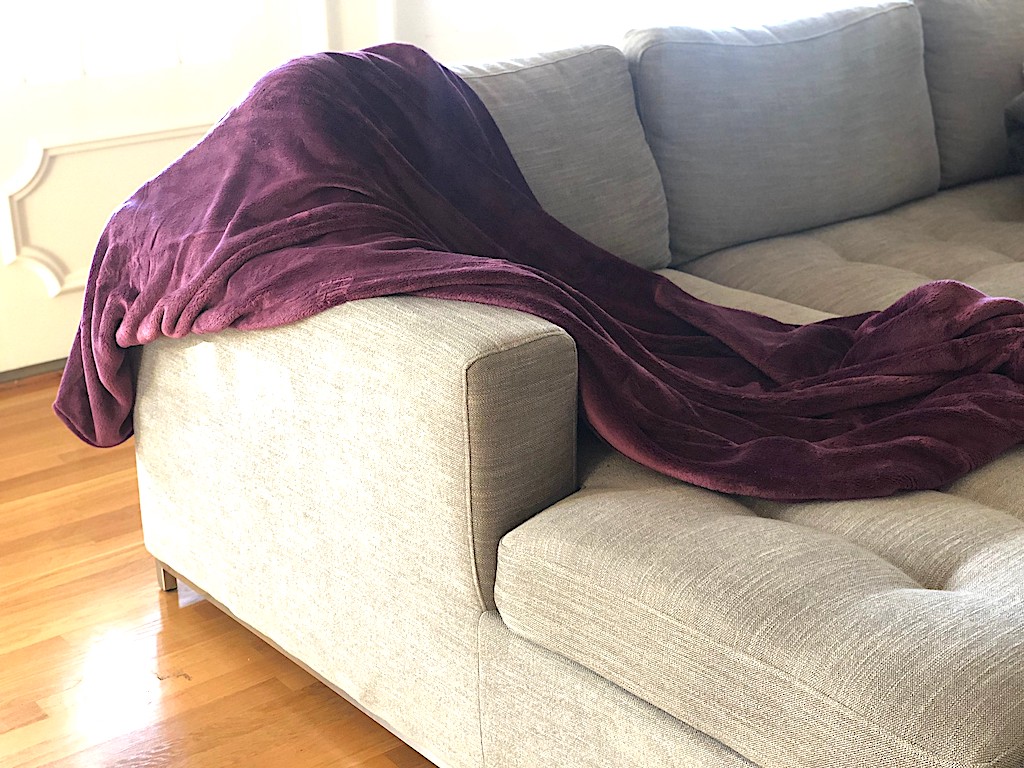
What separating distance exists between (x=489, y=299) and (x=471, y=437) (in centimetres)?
21

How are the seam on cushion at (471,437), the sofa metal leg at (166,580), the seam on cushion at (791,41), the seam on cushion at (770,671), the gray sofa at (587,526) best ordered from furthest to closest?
the seam on cushion at (791,41), the sofa metal leg at (166,580), the seam on cushion at (471,437), the gray sofa at (587,526), the seam on cushion at (770,671)

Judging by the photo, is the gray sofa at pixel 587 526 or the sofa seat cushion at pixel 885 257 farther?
the sofa seat cushion at pixel 885 257

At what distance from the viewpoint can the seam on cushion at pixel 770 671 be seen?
100cm

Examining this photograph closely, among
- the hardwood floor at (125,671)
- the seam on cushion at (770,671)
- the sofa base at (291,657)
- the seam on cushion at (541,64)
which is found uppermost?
the seam on cushion at (541,64)

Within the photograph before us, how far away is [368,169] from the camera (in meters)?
1.73

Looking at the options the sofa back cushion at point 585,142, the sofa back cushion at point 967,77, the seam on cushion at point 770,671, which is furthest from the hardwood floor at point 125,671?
the sofa back cushion at point 967,77

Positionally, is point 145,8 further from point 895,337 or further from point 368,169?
point 895,337

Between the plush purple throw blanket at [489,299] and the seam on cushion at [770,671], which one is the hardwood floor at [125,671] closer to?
the plush purple throw blanket at [489,299]

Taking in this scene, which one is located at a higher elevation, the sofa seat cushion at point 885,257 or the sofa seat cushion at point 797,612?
the sofa seat cushion at point 797,612

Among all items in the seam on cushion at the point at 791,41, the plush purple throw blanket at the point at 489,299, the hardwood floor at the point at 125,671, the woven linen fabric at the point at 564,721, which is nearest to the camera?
the woven linen fabric at the point at 564,721

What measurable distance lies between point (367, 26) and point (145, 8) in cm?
60

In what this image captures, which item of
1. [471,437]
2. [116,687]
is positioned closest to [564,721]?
[471,437]

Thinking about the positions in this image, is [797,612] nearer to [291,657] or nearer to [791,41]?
[291,657]

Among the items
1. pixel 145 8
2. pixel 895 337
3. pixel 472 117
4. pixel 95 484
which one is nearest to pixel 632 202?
pixel 472 117
